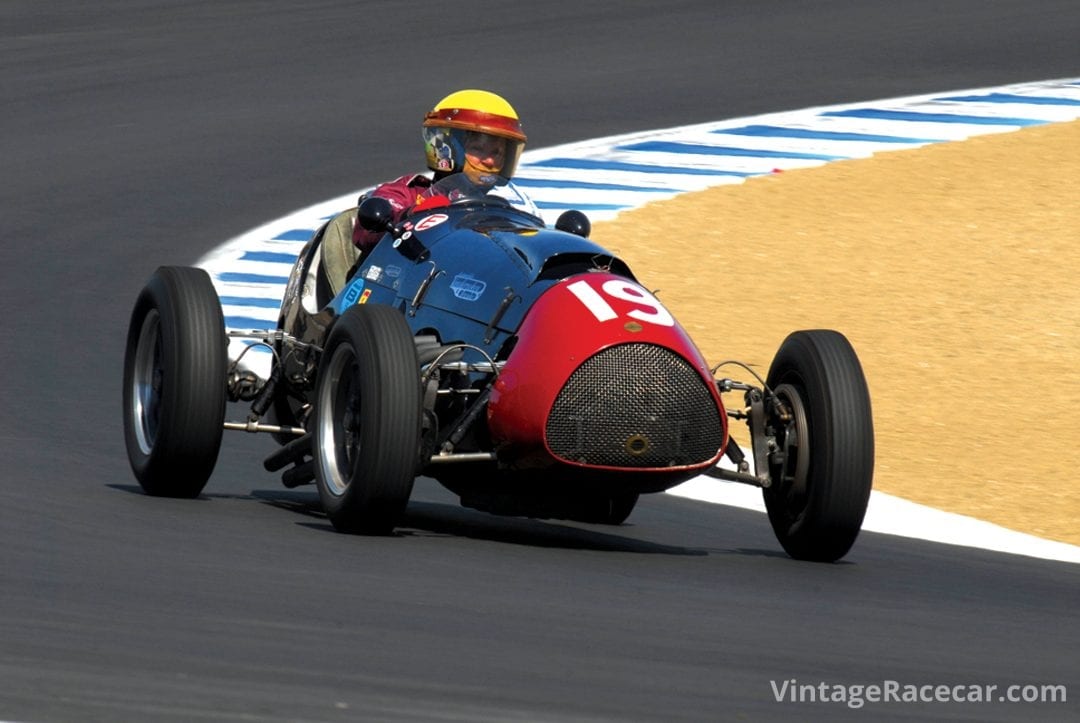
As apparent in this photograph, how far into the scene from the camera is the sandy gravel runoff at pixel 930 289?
1052cm

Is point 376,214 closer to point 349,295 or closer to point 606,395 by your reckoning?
point 349,295

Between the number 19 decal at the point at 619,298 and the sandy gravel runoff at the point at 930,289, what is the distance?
2250 mm

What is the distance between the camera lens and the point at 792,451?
8133mm

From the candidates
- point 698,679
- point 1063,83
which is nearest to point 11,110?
point 1063,83

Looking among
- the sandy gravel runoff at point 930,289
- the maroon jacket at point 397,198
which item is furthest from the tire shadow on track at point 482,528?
the sandy gravel runoff at point 930,289

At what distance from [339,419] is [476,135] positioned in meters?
1.76

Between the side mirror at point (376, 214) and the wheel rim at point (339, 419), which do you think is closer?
the wheel rim at point (339, 419)

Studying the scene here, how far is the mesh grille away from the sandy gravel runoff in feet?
7.31

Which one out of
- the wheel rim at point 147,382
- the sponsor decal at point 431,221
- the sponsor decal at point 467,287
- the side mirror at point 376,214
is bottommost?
the wheel rim at point 147,382

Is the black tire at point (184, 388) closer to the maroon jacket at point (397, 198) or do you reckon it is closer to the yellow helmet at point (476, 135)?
the maroon jacket at point (397, 198)

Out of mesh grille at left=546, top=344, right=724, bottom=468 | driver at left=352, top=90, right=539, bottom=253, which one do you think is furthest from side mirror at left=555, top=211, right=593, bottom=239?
mesh grille at left=546, top=344, right=724, bottom=468

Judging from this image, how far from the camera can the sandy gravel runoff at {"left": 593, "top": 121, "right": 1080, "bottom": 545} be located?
1052cm

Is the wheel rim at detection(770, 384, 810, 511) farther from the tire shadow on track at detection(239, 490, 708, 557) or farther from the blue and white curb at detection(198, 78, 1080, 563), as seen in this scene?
the blue and white curb at detection(198, 78, 1080, 563)

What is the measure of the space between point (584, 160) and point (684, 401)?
10283mm
